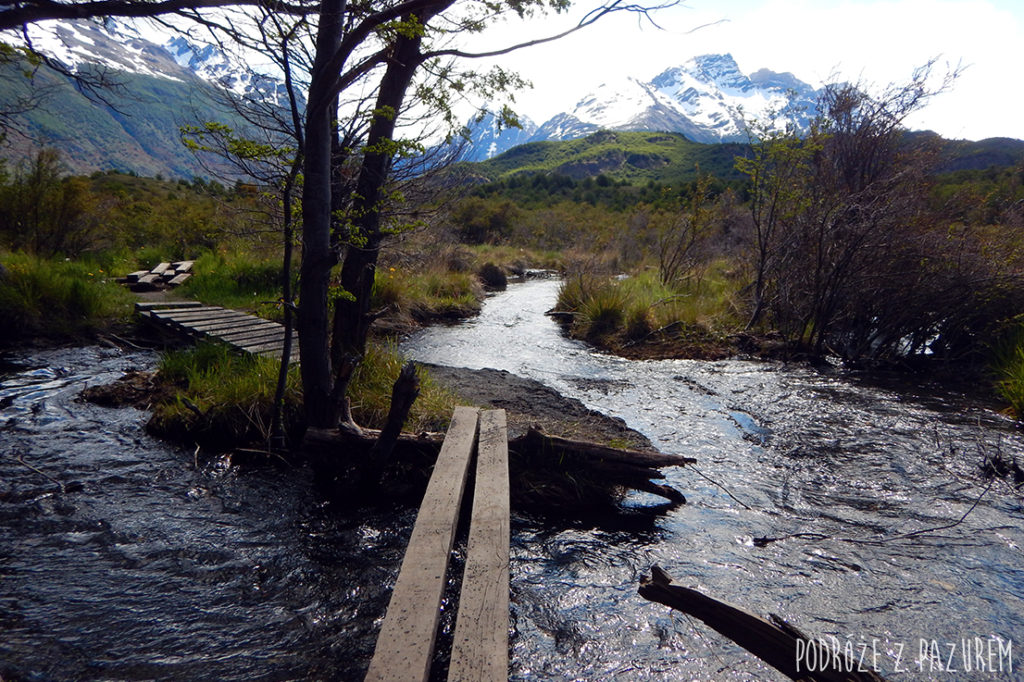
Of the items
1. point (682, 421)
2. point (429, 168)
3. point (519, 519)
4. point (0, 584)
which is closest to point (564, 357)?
point (682, 421)

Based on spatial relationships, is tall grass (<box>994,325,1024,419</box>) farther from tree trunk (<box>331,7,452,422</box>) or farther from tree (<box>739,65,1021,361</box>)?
tree trunk (<box>331,7,452,422</box>)

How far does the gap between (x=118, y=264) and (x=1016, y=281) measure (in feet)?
53.9

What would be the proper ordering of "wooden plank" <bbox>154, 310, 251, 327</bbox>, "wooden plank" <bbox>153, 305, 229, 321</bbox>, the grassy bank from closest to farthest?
1. "wooden plank" <bbox>154, 310, 251, 327</bbox>
2. "wooden plank" <bbox>153, 305, 229, 321</bbox>
3. the grassy bank

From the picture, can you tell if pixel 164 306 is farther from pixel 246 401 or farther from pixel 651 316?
pixel 651 316

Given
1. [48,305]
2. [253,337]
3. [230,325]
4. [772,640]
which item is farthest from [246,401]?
[48,305]

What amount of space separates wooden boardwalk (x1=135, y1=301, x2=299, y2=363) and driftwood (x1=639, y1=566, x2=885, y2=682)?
Result: 4.76m

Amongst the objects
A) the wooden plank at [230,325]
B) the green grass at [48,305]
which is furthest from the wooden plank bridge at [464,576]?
the green grass at [48,305]

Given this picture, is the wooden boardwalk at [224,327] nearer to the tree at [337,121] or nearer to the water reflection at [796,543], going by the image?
the tree at [337,121]

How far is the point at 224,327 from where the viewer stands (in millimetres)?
6789

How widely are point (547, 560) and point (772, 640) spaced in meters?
1.56

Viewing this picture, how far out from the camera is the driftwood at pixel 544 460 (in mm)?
3865

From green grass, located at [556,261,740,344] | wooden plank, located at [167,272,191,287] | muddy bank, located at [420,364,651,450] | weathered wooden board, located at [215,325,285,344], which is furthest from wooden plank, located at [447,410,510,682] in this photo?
wooden plank, located at [167,272,191,287]

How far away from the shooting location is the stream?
2531 mm

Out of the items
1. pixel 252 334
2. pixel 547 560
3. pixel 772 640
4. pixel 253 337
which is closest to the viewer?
pixel 772 640
